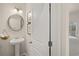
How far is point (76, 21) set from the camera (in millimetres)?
1145

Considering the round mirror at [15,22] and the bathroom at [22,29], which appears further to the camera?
the round mirror at [15,22]

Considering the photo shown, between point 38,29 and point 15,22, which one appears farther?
point 15,22

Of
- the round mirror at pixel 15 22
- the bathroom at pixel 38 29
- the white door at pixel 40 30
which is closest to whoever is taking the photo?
the bathroom at pixel 38 29

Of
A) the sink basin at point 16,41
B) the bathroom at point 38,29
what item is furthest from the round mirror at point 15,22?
the sink basin at point 16,41

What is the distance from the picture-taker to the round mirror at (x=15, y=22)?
152cm

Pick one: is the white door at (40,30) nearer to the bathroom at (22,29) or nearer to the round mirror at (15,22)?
the bathroom at (22,29)

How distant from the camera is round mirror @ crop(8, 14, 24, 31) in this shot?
4.98 ft

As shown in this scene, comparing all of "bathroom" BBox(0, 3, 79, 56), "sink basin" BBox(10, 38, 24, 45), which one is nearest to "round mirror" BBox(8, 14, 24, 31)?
"bathroom" BBox(0, 3, 79, 56)

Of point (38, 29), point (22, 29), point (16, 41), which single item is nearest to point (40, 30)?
point (38, 29)

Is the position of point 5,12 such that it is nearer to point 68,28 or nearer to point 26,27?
point 26,27

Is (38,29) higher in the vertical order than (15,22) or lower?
lower

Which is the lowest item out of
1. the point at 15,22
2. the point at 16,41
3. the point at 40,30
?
the point at 16,41

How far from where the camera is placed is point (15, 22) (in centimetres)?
160

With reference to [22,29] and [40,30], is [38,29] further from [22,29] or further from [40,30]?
[22,29]
